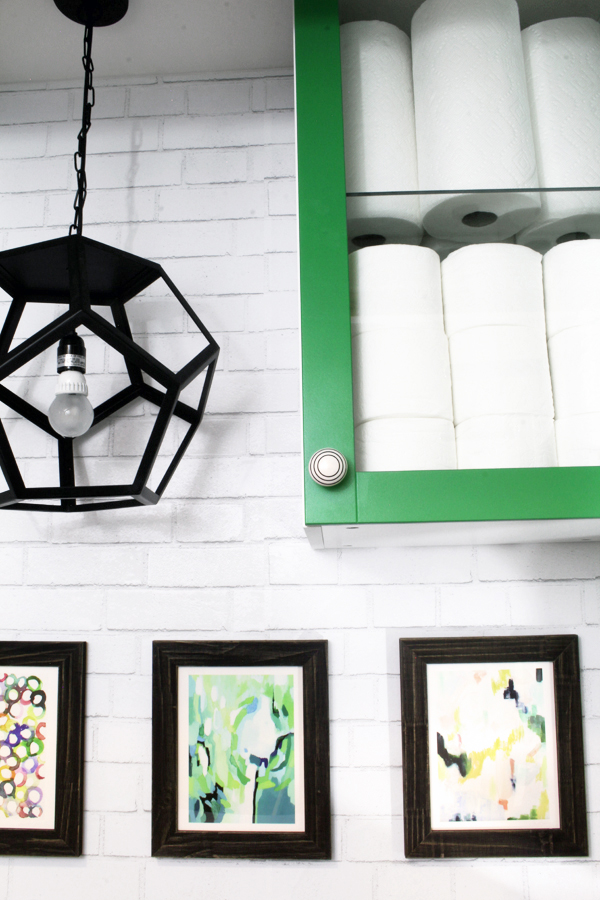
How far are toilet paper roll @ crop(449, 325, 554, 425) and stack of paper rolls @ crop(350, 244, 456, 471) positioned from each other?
2cm

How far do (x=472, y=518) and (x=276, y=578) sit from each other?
1.55ft

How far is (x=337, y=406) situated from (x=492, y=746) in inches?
26.0

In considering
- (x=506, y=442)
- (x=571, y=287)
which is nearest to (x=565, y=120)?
(x=571, y=287)

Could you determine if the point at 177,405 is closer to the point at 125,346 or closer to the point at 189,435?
the point at 189,435

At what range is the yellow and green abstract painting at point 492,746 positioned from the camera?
1.09 meters

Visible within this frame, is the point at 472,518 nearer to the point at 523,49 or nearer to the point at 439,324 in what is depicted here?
the point at 439,324

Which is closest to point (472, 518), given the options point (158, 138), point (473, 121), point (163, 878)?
point (473, 121)

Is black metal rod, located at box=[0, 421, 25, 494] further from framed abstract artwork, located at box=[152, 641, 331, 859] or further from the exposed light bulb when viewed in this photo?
framed abstract artwork, located at box=[152, 641, 331, 859]

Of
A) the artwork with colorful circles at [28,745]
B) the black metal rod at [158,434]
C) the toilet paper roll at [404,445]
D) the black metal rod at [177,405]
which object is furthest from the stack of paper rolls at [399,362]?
the artwork with colorful circles at [28,745]

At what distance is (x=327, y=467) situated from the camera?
0.80 metres

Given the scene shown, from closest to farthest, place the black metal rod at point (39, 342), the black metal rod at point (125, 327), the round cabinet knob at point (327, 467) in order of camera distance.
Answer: the round cabinet knob at point (327, 467)
the black metal rod at point (39, 342)
the black metal rod at point (125, 327)

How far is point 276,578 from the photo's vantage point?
1.18 metres

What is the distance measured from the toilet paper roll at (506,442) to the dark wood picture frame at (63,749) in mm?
750

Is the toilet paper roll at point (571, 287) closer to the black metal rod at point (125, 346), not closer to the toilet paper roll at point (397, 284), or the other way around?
the toilet paper roll at point (397, 284)
